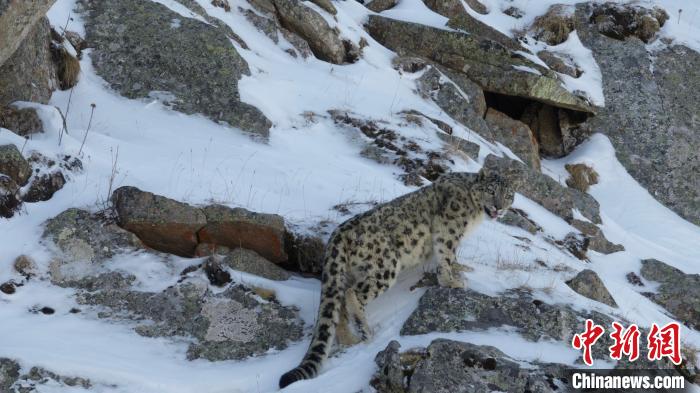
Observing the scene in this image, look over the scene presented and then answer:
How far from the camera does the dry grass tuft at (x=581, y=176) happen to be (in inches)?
872

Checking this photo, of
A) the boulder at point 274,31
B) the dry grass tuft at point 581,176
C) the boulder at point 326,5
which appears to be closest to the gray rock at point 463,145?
the boulder at point 274,31

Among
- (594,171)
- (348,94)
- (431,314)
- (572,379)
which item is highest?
(572,379)

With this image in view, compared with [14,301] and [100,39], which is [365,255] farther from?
[100,39]

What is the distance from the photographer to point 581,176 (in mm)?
22250

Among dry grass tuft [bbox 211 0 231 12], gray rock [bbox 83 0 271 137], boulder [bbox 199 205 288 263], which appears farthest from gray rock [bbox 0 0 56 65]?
dry grass tuft [bbox 211 0 231 12]

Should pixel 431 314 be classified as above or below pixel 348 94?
above

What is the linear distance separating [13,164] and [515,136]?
1394 cm

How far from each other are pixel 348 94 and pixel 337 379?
10.7 m

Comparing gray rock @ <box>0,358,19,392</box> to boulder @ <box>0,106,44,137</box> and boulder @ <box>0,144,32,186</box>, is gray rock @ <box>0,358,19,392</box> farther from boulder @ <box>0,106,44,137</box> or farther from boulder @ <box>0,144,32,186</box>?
boulder @ <box>0,106,44,137</box>

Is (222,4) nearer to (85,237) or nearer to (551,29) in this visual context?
(85,237)

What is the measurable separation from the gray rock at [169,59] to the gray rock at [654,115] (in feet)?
39.2

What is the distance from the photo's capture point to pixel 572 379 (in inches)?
334

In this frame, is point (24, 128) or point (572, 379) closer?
point (572, 379)

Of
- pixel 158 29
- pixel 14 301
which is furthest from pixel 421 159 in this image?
pixel 14 301
